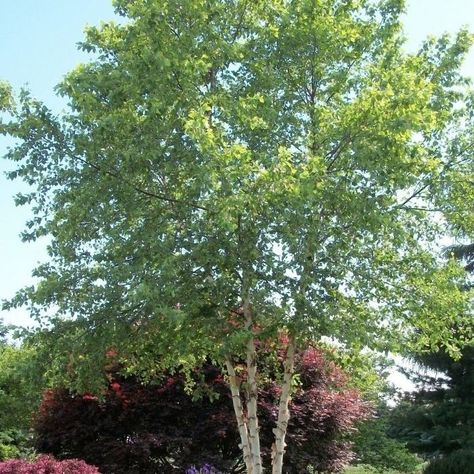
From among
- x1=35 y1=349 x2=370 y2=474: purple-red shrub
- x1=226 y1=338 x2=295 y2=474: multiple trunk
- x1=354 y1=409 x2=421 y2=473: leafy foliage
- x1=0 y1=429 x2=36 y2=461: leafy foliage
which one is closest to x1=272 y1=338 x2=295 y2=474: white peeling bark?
x1=226 y1=338 x2=295 y2=474: multiple trunk

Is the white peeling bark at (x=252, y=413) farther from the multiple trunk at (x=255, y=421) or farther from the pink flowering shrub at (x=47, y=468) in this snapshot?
the pink flowering shrub at (x=47, y=468)

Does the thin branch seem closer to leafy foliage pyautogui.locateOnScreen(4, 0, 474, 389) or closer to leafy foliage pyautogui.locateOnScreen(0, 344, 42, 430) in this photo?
leafy foliage pyautogui.locateOnScreen(4, 0, 474, 389)

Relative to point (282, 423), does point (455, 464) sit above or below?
above

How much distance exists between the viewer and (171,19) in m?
7.88

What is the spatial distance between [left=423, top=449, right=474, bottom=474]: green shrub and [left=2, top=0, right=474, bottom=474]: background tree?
6.76 m

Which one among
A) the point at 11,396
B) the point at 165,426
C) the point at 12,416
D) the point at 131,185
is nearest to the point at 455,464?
the point at 165,426

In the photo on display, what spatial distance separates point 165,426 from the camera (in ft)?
35.5

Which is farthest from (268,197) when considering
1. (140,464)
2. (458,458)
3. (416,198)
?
(458,458)

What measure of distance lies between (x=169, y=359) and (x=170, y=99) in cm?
359

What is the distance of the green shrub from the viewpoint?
44.7ft

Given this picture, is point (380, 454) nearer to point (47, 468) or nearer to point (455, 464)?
point (455, 464)

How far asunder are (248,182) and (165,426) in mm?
5574

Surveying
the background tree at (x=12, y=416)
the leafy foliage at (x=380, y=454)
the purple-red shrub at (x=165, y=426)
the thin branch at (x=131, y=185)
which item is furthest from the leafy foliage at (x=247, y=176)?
the leafy foliage at (x=380, y=454)

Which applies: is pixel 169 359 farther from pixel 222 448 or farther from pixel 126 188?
pixel 222 448
